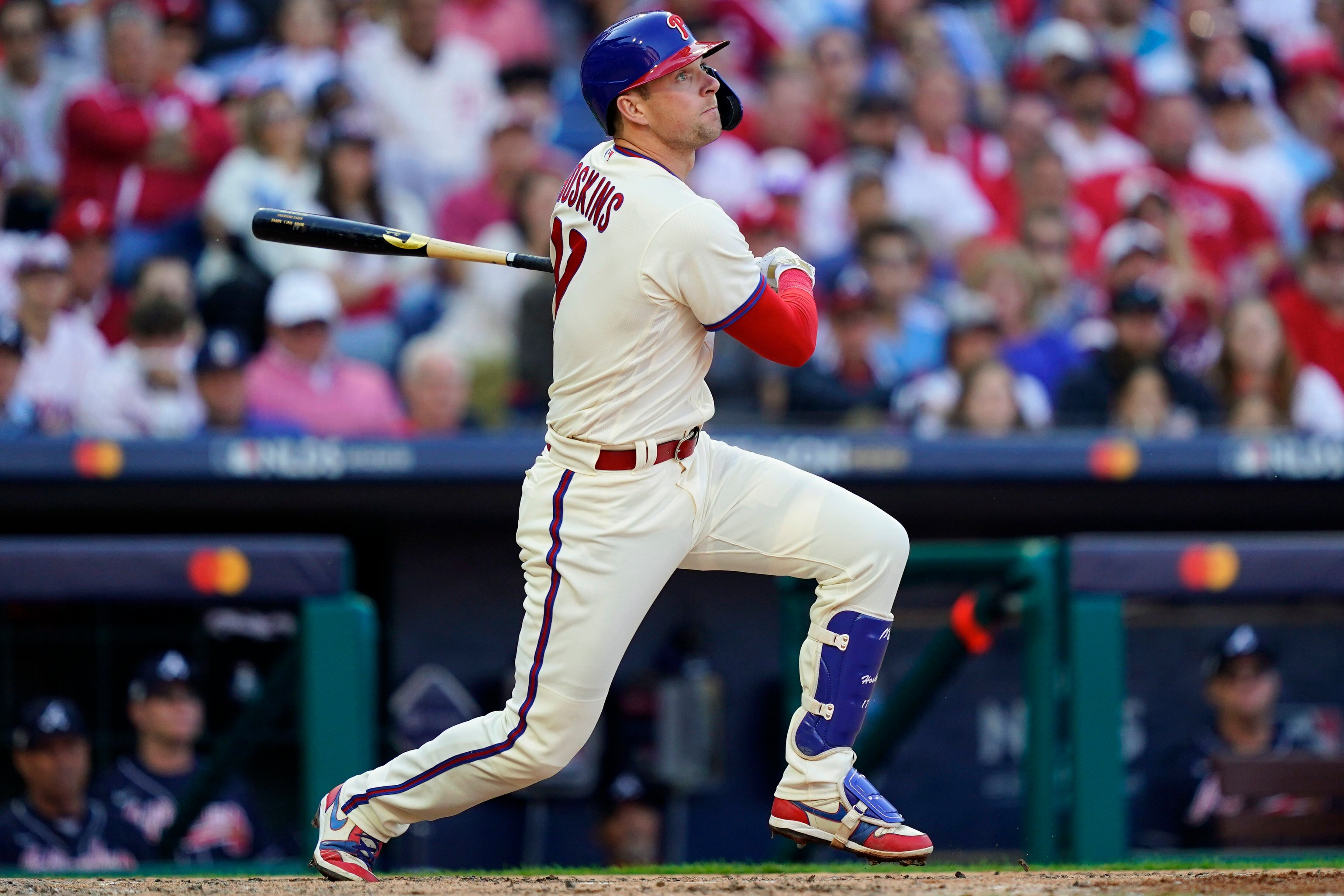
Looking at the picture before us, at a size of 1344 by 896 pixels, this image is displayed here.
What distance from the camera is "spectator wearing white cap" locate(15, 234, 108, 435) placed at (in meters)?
5.55

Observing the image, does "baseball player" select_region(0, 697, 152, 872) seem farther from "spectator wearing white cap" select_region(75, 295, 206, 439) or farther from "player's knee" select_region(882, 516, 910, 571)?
"player's knee" select_region(882, 516, 910, 571)

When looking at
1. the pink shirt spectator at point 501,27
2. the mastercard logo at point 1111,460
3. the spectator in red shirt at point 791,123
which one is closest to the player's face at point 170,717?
the mastercard logo at point 1111,460

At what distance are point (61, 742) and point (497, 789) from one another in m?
2.03

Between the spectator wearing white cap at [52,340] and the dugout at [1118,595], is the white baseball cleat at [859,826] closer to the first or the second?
the dugout at [1118,595]

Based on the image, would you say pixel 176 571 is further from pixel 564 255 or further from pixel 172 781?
pixel 564 255

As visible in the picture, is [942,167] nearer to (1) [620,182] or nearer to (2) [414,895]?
(1) [620,182]

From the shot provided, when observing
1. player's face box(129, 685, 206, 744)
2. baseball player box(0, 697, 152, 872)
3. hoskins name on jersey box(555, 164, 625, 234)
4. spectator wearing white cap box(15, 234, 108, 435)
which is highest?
hoskins name on jersey box(555, 164, 625, 234)

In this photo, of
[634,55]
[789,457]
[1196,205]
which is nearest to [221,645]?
[789,457]

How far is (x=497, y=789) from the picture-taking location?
3.01 metres

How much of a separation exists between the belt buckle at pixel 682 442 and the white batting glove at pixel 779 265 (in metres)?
0.32

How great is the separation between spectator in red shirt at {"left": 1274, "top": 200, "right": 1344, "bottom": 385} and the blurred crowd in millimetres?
13

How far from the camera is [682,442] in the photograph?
117 inches

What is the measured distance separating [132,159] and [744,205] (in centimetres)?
245

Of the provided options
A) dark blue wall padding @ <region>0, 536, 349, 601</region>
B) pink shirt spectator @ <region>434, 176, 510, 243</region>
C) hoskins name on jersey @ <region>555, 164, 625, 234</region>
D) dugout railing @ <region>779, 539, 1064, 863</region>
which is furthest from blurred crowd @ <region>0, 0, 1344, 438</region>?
hoskins name on jersey @ <region>555, 164, 625, 234</region>
